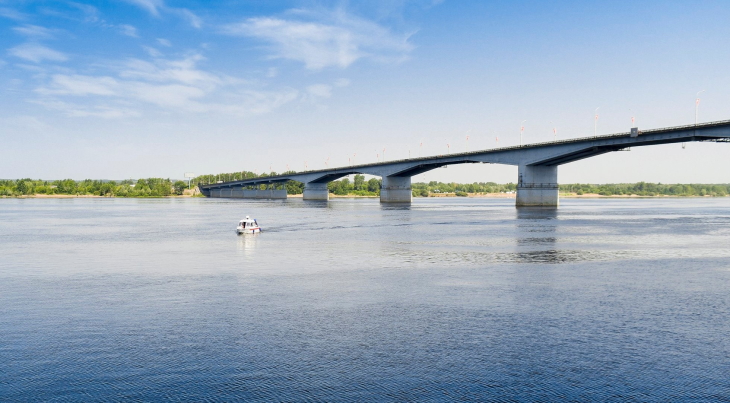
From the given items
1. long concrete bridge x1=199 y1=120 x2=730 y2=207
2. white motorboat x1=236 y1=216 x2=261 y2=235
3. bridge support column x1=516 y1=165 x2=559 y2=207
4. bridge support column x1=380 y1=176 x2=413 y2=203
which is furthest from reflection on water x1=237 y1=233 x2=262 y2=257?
bridge support column x1=380 y1=176 x2=413 y2=203

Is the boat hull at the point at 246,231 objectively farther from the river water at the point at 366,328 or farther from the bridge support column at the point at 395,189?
the bridge support column at the point at 395,189

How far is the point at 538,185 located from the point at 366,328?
106953mm

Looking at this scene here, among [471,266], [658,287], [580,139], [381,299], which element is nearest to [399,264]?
[471,266]

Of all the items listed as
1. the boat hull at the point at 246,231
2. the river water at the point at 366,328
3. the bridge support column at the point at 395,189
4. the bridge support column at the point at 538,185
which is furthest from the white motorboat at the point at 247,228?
the bridge support column at the point at 395,189

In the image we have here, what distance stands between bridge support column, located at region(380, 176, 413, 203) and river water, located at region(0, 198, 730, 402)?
128704 mm

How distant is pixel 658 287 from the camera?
25.5 m

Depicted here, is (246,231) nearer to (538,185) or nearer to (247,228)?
(247,228)

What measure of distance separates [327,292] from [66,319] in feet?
31.9

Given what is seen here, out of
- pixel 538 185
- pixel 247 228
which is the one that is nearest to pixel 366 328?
pixel 247 228

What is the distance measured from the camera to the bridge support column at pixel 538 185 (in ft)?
386

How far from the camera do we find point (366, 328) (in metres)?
18.0

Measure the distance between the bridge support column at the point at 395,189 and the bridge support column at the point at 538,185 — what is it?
50.9 metres

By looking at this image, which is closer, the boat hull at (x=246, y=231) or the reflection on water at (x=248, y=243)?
the reflection on water at (x=248, y=243)

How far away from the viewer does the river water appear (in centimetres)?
1296
